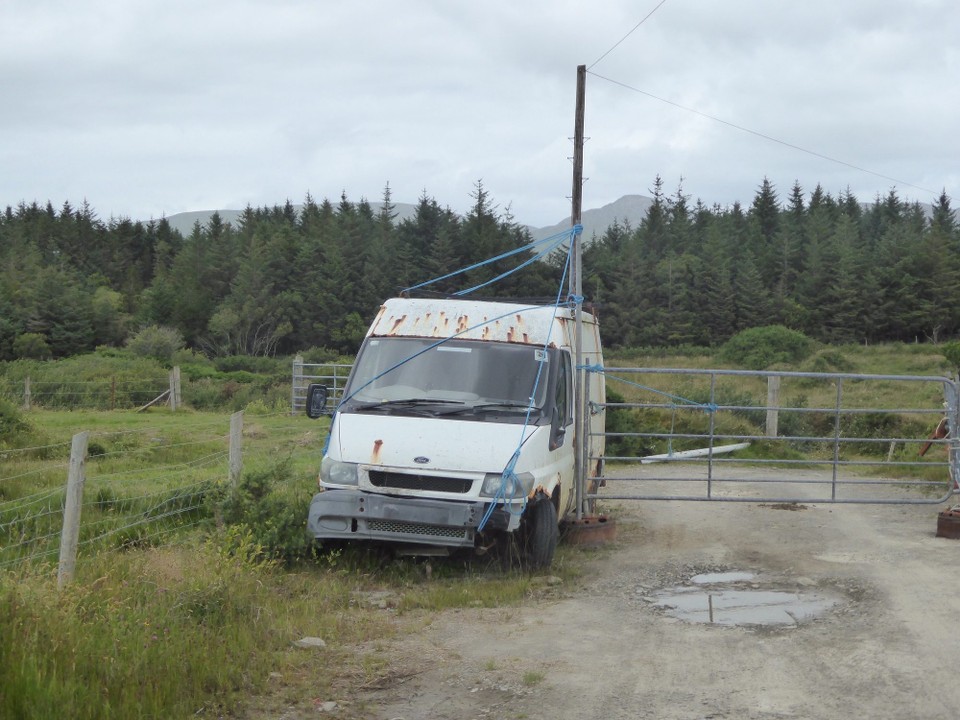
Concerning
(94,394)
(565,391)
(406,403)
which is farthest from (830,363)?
(406,403)

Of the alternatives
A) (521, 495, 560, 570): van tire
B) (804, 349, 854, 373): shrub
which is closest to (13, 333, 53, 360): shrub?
(804, 349, 854, 373): shrub

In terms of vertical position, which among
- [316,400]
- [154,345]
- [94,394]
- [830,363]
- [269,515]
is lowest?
[94,394]

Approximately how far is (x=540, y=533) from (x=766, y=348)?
156 feet

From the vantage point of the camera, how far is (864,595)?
315 inches

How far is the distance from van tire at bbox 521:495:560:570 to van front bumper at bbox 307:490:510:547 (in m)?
0.63

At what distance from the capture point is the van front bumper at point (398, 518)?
314 inches

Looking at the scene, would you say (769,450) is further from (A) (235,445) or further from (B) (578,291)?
(A) (235,445)

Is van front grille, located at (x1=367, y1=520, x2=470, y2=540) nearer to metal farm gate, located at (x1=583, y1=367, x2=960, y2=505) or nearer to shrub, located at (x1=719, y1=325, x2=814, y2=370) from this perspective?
metal farm gate, located at (x1=583, y1=367, x2=960, y2=505)

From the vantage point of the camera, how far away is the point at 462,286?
66.6 meters

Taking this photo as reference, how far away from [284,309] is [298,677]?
69.8 m

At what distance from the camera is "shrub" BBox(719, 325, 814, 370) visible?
52031mm

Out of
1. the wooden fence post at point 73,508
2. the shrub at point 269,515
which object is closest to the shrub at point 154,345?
the shrub at point 269,515

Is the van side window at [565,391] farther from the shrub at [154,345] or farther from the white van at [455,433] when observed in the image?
the shrub at [154,345]

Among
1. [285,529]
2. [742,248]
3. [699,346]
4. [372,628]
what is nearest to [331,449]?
[285,529]
